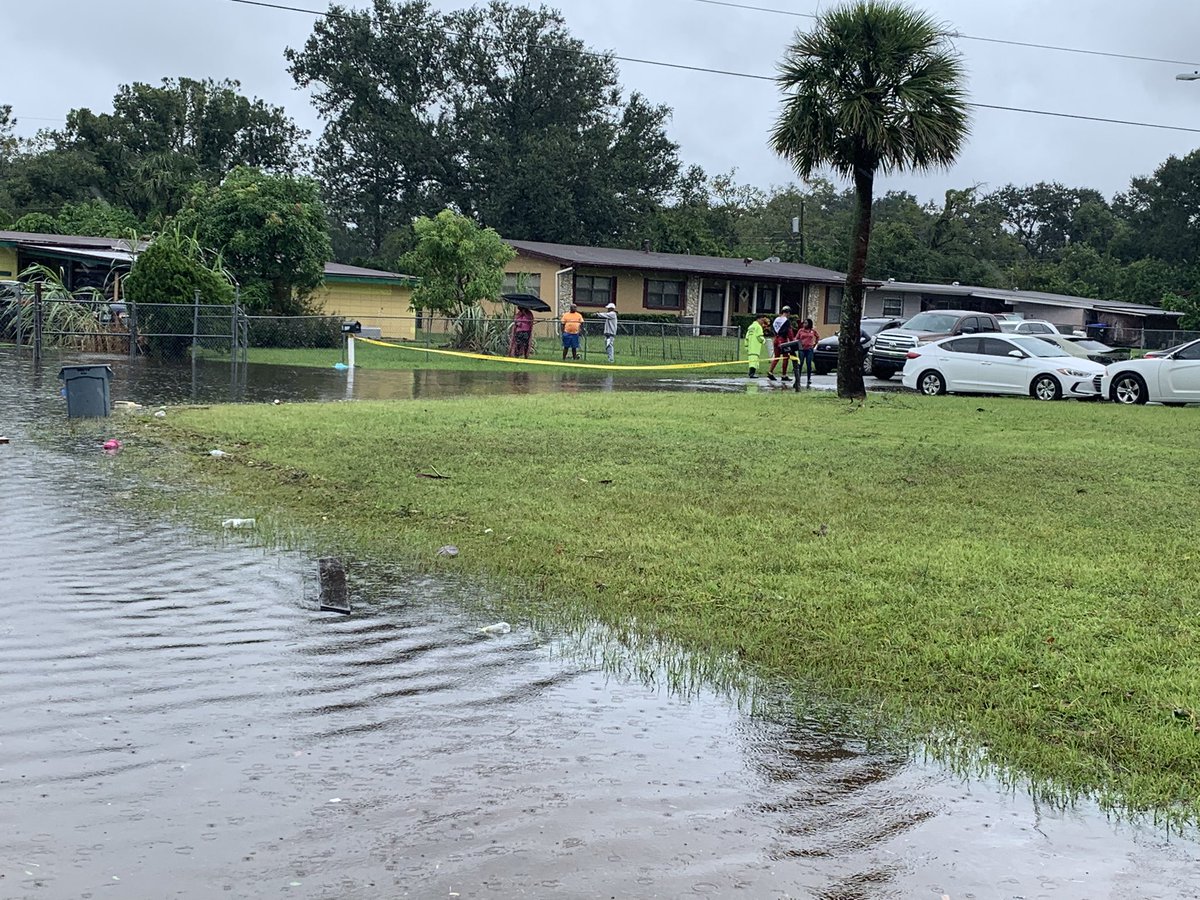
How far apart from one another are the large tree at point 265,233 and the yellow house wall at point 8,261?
23.1ft

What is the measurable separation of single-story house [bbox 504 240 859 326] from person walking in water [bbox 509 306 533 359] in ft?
43.6

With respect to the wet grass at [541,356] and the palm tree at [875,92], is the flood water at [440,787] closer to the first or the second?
the palm tree at [875,92]

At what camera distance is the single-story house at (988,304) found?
60.0 meters

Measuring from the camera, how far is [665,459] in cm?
1315

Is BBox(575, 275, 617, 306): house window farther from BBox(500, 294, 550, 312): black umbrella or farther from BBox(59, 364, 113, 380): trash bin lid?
BBox(59, 364, 113, 380): trash bin lid

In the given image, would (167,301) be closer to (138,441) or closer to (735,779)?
(138,441)

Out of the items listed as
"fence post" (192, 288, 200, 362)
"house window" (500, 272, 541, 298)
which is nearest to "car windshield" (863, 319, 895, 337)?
"house window" (500, 272, 541, 298)

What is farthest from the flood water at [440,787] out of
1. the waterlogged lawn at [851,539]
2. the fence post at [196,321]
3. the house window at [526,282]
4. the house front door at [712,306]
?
the house front door at [712,306]

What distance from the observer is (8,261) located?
42.8m

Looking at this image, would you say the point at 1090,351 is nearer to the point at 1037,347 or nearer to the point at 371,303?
the point at 1037,347

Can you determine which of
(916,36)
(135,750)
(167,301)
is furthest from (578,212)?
(135,750)

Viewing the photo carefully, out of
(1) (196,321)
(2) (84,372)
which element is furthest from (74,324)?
(2) (84,372)

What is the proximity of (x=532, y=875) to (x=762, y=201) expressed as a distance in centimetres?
9573

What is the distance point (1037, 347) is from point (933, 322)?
7.04m
